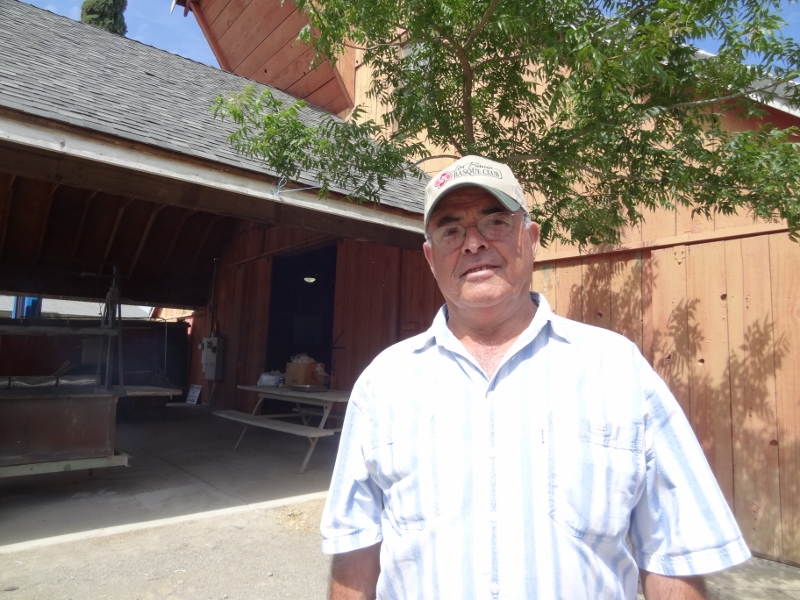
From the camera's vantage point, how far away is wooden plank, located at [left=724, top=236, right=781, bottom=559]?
4.02m

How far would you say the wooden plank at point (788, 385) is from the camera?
389cm

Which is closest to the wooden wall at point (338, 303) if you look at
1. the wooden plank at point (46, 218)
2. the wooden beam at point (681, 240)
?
the wooden beam at point (681, 240)

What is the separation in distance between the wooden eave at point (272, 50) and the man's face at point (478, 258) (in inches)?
338

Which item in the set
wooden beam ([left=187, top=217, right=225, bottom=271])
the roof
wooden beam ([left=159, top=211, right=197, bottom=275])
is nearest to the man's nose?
wooden beam ([left=159, top=211, right=197, bottom=275])

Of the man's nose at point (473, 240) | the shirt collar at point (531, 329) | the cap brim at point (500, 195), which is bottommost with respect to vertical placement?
the shirt collar at point (531, 329)

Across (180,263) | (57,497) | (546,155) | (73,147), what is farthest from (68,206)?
(546,155)

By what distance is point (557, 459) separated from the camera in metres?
1.31

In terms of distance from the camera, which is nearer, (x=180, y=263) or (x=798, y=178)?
(x=798, y=178)

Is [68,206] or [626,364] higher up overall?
[68,206]

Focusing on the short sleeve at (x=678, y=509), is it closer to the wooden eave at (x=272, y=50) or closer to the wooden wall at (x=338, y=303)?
the wooden wall at (x=338, y=303)

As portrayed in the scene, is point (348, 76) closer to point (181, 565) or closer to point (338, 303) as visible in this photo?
point (338, 303)

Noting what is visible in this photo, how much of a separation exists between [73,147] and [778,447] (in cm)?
547

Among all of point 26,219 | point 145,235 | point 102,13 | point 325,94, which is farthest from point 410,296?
point 102,13

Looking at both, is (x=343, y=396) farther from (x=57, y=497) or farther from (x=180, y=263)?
(x=180, y=263)
